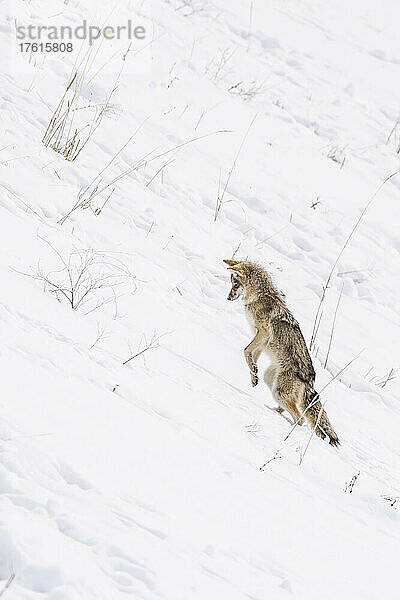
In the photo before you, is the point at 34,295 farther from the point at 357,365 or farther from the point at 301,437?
the point at 357,365

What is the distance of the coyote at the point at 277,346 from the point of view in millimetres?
4891

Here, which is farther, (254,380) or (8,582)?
(254,380)

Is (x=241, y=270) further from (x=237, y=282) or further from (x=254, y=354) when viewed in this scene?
(x=254, y=354)

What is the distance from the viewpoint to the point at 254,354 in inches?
204

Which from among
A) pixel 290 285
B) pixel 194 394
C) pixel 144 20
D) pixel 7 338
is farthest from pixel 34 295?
pixel 144 20

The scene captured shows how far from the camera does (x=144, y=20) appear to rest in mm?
9977

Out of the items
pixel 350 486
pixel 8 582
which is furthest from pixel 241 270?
pixel 8 582

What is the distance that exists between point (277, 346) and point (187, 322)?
712mm

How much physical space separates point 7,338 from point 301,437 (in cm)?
200

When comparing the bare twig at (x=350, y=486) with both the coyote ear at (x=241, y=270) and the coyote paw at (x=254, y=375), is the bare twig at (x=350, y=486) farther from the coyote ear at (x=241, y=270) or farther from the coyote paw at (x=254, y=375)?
the coyote ear at (x=241, y=270)
